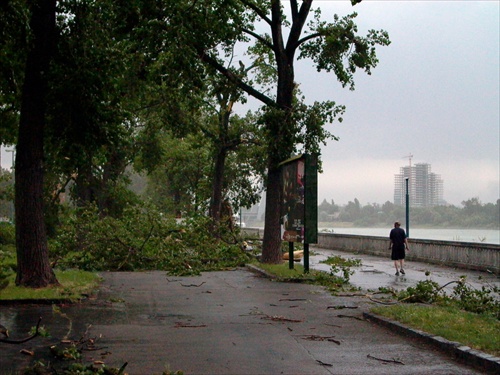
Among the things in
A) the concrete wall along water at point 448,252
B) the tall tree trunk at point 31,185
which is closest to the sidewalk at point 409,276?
the concrete wall along water at point 448,252

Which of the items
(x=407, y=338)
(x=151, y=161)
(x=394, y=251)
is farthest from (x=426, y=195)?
(x=407, y=338)

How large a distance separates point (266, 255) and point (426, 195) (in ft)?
188

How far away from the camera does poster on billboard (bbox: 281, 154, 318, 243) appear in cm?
2230

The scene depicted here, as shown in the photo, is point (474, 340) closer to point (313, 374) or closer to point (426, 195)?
point (313, 374)

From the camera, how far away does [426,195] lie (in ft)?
265

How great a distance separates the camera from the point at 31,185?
54.6 ft

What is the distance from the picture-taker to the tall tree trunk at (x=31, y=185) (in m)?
16.6

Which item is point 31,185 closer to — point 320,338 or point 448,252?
point 320,338

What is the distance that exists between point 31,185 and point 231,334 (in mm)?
7670

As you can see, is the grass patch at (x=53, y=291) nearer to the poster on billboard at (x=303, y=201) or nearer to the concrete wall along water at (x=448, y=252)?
the poster on billboard at (x=303, y=201)

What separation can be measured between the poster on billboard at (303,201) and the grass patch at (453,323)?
28.7 ft

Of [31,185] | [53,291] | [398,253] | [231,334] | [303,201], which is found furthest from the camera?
[398,253]

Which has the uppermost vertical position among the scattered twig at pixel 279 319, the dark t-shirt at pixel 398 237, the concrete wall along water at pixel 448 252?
the dark t-shirt at pixel 398 237

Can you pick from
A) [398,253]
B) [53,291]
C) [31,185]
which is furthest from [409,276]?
[31,185]
